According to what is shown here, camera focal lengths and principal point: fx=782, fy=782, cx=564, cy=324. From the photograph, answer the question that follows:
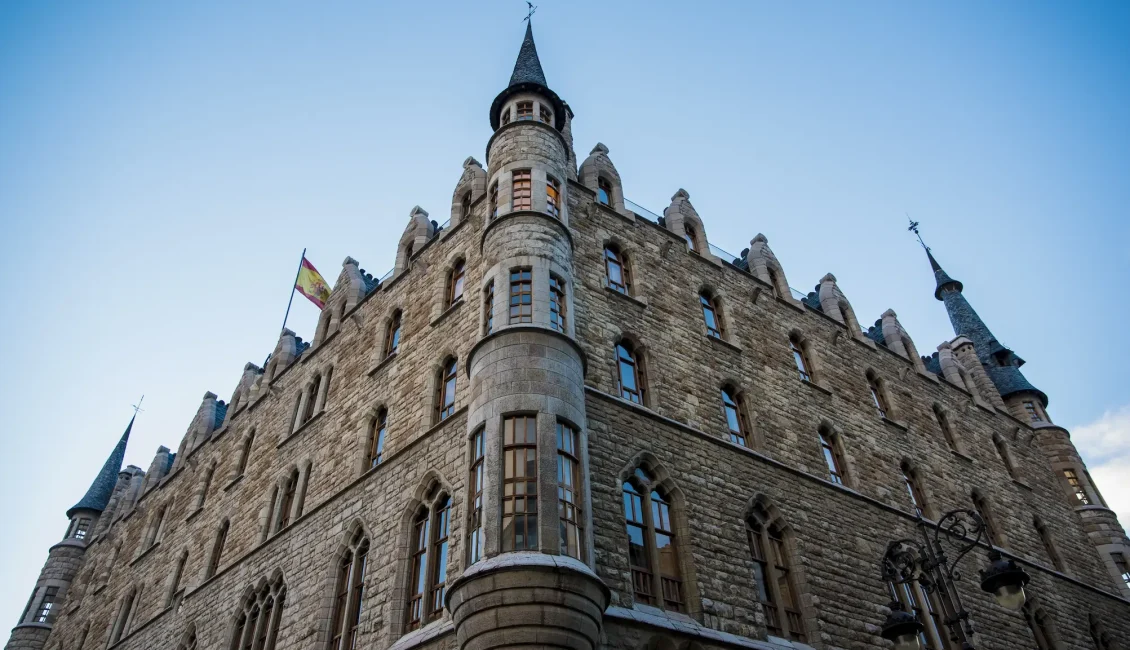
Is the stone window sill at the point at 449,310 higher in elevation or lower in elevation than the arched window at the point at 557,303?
higher

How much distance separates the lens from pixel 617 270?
16297 mm

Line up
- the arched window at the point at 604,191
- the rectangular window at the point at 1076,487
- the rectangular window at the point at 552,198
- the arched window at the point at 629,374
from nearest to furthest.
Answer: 1. the arched window at the point at 629,374
2. the rectangular window at the point at 552,198
3. the arched window at the point at 604,191
4. the rectangular window at the point at 1076,487

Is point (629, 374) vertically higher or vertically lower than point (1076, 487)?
lower

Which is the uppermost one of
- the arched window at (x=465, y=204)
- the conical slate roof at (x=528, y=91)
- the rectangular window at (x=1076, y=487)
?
the conical slate roof at (x=528, y=91)

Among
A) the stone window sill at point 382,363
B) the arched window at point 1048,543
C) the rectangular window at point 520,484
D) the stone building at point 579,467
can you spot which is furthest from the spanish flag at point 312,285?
the arched window at point 1048,543

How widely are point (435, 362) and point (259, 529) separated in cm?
593

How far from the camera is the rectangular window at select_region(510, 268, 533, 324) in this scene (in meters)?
12.4

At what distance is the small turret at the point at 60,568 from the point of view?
1077 inches

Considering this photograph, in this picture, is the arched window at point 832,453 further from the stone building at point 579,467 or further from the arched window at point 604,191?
the arched window at point 604,191

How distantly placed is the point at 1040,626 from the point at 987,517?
272 centimetres

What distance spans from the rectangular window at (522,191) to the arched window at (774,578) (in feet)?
22.7

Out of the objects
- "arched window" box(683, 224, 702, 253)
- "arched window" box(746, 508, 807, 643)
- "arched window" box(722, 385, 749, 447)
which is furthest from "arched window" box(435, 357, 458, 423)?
"arched window" box(683, 224, 702, 253)

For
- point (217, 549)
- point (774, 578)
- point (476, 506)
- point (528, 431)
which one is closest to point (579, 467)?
point (528, 431)

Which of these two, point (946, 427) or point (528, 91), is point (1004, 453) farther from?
point (528, 91)
